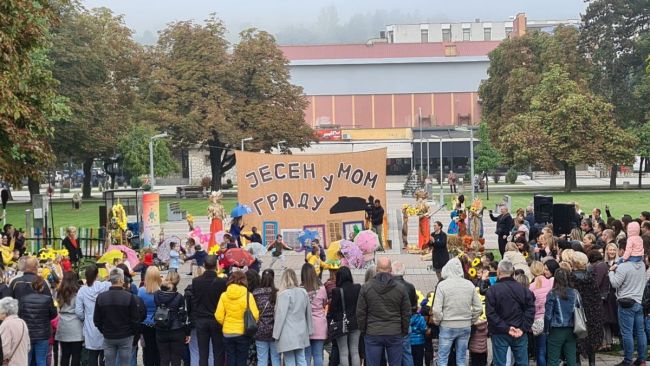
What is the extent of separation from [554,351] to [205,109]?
2159 inches

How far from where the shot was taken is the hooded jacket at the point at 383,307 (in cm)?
1065

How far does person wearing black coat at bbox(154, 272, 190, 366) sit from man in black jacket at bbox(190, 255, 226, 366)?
7.1 inches

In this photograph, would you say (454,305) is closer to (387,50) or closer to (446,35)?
(387,50)

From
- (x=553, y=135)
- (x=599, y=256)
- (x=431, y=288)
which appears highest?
(x=553, y=135)

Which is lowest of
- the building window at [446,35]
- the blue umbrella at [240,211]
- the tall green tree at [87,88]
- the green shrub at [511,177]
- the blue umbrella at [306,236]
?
the blue umbrella at [306,236]

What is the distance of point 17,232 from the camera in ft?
78.6

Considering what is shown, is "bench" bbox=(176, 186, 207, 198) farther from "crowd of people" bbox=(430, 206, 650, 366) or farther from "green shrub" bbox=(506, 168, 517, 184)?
"crowd of people" bbox=(430, 206, 650, 366)

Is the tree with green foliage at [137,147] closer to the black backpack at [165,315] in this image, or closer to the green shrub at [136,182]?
the green shrub at [136,182]

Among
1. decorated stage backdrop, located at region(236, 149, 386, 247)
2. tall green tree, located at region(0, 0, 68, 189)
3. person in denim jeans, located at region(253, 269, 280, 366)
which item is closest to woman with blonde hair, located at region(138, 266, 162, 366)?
person in denim jeans, located at region(253, 269, 280, 366)

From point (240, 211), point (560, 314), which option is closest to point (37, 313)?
point (560, 314)

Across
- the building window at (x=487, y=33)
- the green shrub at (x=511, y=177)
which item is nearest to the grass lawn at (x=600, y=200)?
the green shrub at (x=511, y=177)

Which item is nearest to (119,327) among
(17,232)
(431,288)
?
(431,288)

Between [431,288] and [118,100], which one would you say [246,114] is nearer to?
[118,100]

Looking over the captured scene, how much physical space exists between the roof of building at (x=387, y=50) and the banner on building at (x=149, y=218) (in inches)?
3309
